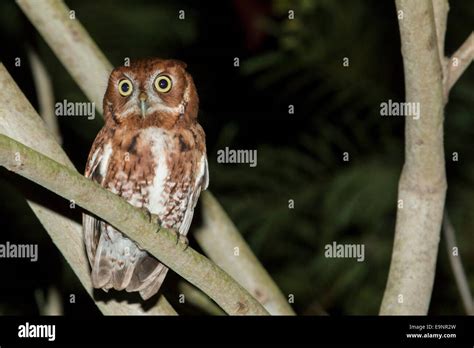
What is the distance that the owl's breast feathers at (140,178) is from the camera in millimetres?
2945

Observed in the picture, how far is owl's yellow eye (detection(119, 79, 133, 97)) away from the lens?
295 cm

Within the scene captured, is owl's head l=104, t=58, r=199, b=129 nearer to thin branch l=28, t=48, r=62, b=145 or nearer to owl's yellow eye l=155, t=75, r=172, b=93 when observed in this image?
owl's yellow eye l=155, t=75, r=172, b=93

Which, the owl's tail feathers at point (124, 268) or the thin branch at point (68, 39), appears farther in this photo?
the thin branch at point (68, 39)

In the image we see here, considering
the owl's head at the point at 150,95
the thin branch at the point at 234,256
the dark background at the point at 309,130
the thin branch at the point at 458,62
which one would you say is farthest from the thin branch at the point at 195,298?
the dark background at the point at 309,130

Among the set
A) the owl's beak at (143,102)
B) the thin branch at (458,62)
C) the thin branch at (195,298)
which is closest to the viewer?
the thin branch at (458,62)

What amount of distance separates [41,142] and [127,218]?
461 millimetres

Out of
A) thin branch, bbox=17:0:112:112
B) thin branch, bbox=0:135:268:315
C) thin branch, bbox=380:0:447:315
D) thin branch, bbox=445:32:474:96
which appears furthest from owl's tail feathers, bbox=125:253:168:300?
thin branch, bbox=445:32:474:96

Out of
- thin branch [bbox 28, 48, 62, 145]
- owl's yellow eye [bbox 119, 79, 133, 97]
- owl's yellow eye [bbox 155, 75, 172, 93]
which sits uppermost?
thin branch [bbox 28, 48, 62, 145]

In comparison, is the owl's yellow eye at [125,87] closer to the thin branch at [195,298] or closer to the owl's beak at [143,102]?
the owl's beak at [143,102]

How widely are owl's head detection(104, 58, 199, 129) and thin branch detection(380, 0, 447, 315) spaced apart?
88 centimetres

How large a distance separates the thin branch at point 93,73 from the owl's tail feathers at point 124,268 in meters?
0.24

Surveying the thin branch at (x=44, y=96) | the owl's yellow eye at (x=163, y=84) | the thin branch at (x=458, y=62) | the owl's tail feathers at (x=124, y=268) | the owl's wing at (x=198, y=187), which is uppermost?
the thin branch at (x=44, y=96)

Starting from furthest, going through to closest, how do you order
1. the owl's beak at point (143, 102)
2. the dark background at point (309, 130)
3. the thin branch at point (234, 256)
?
1. the dark background at point (309, 130)
2. the thin branch at point (234, 256)
3. the owl's beak at point (143, 102)

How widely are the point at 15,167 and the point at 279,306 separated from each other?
137 cm
